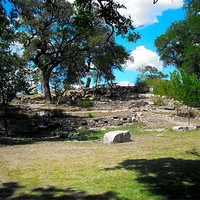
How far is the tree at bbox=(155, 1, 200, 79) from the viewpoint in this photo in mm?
28847

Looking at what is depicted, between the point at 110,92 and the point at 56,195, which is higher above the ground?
the point at 110,92

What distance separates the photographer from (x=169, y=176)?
3883 mm

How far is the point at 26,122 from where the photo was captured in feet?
50.8

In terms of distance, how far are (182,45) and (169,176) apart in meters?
36.2

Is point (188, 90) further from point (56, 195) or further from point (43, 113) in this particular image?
point (56, 195)

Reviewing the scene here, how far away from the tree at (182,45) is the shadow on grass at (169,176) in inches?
1081

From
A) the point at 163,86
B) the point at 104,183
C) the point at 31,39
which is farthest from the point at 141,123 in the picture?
the point at 31,39

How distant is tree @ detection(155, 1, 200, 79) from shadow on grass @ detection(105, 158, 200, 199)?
2745 centimetres

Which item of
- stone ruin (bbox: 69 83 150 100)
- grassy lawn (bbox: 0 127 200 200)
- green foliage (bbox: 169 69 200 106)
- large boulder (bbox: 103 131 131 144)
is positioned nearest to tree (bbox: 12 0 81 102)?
stone ruin (bbox: 69 83 150 100)

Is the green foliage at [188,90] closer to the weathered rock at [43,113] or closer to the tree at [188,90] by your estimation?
the tree at [188,90]

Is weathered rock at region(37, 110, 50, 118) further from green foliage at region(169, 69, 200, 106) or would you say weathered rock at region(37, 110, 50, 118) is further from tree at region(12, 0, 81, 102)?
green foliage at region(169, 69, 200, 106)

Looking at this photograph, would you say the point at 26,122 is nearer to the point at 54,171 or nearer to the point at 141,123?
the point at 141,123

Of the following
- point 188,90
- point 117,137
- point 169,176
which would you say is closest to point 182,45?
point 188,90

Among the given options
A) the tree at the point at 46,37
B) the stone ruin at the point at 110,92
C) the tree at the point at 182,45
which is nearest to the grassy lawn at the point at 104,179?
the tree at the point at 46,37
